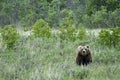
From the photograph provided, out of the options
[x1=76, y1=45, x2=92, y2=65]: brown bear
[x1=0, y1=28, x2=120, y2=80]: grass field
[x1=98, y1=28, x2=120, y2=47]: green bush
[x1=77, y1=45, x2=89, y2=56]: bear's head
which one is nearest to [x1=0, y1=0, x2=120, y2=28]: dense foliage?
[x1=0, y1=28, x2=120, y2=80]: grass field

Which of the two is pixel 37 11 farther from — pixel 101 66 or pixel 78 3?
pixel 101 66

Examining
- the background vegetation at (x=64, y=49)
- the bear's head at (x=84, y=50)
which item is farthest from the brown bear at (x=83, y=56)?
the background vegetation at (x=64, y=49)

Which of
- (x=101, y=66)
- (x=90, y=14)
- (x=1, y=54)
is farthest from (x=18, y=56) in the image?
(x=90, y=14)

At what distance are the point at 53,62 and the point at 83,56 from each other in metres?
0.99

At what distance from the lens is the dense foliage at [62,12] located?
21578mm

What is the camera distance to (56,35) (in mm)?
15266

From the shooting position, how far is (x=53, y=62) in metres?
10.9

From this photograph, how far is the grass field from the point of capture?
29.7 feet

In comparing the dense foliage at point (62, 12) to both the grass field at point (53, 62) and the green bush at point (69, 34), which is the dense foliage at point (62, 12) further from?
the grass field at point (53, 62)

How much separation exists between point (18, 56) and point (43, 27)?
3.66 m

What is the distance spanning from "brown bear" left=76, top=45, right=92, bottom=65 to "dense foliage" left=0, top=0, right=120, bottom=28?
10730 mm

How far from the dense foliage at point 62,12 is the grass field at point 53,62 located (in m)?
7.16

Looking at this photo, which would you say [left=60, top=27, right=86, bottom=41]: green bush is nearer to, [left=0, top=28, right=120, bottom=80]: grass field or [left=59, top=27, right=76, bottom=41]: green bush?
[left=59, top=27, right=76, bottom=41]: green bush

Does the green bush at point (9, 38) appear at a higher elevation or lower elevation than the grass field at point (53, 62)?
higher
